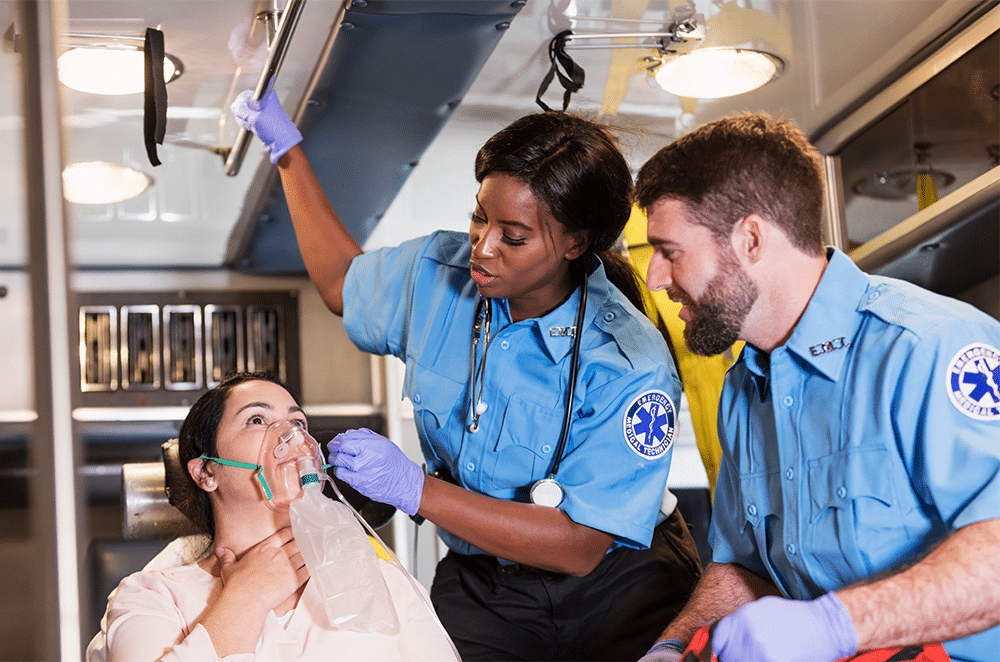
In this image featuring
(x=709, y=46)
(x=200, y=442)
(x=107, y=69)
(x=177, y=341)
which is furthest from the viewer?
(x=177, y=341)

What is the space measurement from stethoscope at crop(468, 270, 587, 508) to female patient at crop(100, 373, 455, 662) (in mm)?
307

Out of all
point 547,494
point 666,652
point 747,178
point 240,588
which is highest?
point 747,178

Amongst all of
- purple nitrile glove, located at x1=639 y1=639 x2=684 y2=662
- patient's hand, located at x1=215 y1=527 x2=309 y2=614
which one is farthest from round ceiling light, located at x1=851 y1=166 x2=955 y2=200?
patient's hand, located at x1=215 y1=527 x2=309 y2=614

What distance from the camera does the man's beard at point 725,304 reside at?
1.46 m

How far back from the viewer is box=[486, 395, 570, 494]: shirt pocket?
1.81 metres

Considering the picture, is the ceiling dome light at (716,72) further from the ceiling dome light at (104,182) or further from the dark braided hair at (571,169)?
the ceiling dome light at (104,182)

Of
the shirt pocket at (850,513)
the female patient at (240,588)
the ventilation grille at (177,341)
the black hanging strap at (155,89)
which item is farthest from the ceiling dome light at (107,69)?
the shirt pocket at (850,513)

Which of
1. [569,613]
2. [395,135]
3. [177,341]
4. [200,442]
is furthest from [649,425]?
[177,341]

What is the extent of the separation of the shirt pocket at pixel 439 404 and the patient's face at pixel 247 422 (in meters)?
0.24

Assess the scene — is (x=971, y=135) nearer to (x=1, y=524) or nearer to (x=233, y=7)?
(x=233, y=7)

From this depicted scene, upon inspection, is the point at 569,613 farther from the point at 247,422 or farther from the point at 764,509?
the point at 247,422

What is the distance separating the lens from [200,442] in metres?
1.83

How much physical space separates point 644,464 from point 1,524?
1366 mm

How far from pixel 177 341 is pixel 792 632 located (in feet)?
12.8
